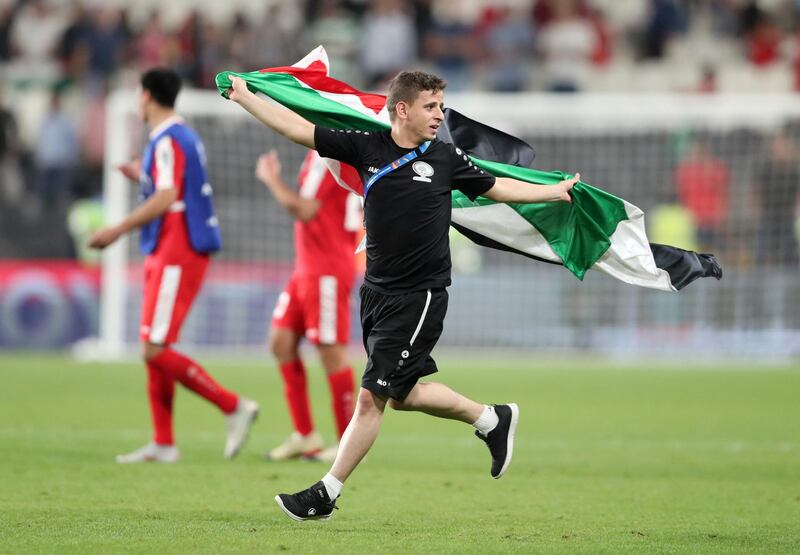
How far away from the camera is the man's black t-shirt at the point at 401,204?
22.1ft

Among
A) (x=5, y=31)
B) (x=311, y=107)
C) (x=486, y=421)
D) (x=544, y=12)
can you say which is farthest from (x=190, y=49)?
(x=486, y=421)

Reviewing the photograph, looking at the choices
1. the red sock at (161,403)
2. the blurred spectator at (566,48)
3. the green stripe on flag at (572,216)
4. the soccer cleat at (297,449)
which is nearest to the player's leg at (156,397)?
the red sock at (161,403)

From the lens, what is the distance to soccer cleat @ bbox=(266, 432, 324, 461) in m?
9.55

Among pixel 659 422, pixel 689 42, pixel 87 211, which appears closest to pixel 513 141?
pixel 659 422

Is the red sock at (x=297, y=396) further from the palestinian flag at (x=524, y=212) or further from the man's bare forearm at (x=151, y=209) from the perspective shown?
the palestinian flag at (x=524, y=212)

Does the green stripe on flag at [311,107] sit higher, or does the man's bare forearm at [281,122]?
the green stripe on flag at [311,107]

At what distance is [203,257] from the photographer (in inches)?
379

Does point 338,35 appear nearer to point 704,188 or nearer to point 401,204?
point 704,188

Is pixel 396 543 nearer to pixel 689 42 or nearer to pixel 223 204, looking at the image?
pixel 223 204

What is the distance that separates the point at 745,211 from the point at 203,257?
10.8 m

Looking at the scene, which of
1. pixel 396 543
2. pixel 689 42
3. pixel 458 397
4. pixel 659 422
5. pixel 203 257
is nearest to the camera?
pixel 396 543

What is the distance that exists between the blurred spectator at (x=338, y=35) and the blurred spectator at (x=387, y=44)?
192 mm

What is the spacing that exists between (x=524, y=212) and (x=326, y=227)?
208cm

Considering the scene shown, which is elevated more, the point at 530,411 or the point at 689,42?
the point at 689,42
